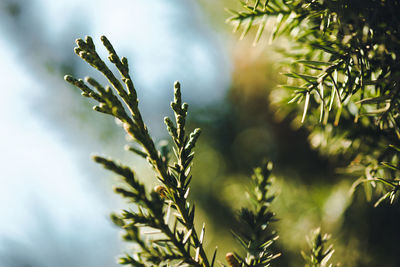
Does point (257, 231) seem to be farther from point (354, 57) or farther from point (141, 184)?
point (354, 57)

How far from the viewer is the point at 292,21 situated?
63 cm

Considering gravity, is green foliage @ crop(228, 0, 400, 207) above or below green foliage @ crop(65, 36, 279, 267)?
above

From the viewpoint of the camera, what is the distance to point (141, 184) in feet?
1.28

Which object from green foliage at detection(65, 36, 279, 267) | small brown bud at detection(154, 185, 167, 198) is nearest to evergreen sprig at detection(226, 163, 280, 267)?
green foliage at detection(65, 36, 279, 267)

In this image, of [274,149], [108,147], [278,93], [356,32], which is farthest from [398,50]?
[108,147]

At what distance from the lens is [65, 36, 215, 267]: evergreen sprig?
0.39 metres

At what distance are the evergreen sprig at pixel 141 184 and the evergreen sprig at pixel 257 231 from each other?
0.10 m

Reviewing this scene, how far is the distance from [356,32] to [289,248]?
1.26m

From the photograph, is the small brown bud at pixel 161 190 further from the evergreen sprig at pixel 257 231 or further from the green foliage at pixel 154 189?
the evergreen sprig at pixel 257 231

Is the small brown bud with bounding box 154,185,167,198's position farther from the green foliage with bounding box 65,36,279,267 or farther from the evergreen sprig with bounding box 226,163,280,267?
the evergreen sprig with bounding box 226,163,280,267

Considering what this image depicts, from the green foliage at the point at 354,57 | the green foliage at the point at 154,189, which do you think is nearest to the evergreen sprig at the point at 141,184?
the green foliage at the point at 154,189

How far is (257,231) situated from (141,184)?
0.96 ft

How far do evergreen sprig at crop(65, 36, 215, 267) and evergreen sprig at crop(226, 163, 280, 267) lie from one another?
0.10 metres

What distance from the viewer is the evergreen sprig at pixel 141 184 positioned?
0.39 metres
